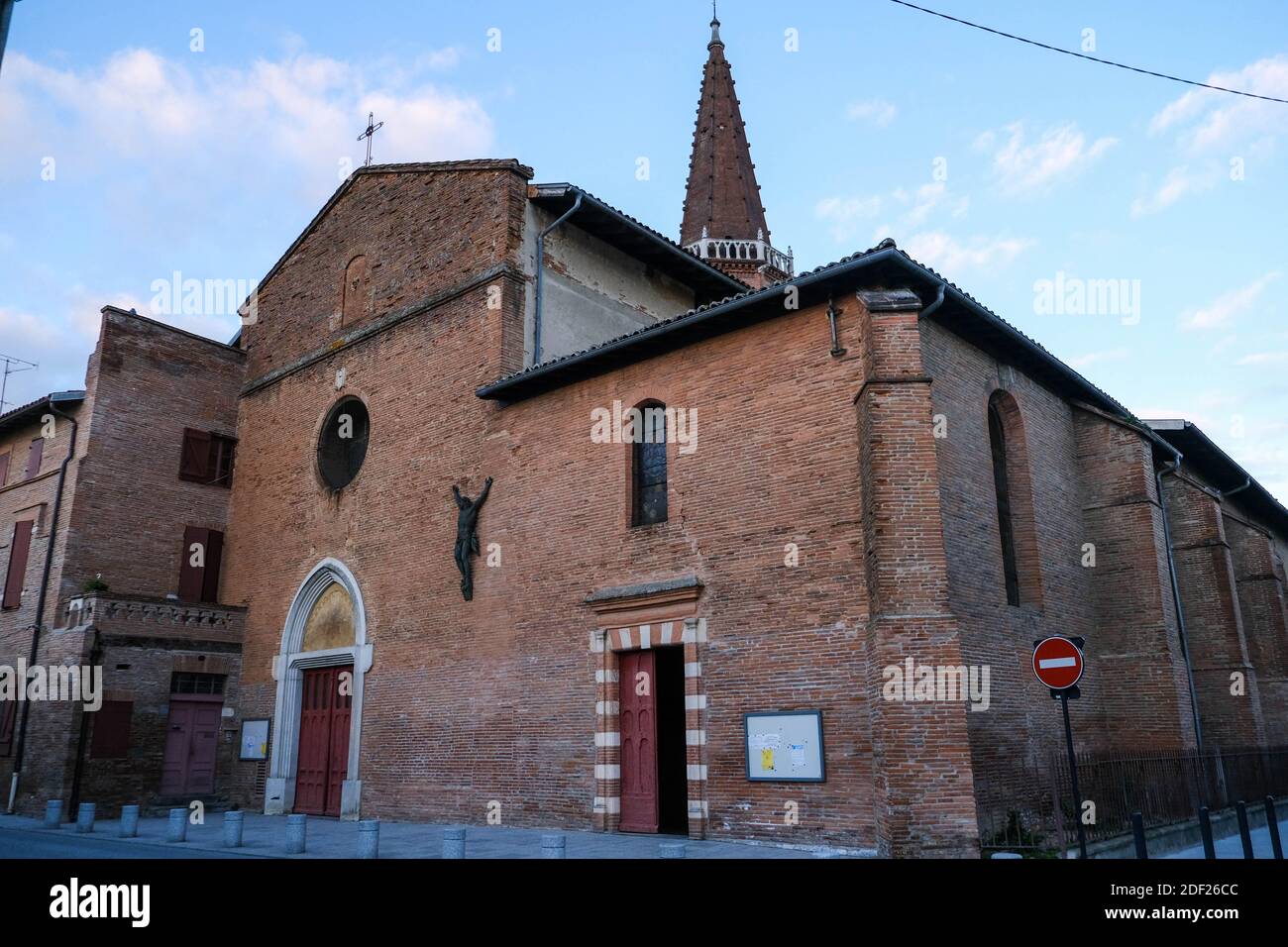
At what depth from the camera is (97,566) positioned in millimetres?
20109

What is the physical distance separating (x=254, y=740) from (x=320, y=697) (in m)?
2.07

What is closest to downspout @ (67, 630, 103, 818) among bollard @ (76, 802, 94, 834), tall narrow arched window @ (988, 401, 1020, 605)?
bollard @ (76, 802, 94, 834)

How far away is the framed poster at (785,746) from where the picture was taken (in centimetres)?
1143

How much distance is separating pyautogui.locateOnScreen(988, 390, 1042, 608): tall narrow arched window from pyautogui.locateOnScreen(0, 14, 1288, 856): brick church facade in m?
0.05

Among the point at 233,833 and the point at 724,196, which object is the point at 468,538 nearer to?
the point at 233,833

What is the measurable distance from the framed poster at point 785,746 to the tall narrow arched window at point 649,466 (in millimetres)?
3525

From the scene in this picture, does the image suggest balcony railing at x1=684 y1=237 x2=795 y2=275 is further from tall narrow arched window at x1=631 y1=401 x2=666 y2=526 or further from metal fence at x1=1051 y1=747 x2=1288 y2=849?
metal fence at x1=1051 y1=747 x2=1288 y2=849

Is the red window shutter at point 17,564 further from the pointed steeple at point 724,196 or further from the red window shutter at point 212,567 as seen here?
the pointed steeple at point 724,196

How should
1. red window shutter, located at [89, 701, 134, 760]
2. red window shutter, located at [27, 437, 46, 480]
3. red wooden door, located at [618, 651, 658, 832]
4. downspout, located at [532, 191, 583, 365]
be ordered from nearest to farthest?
red wooden door, located at [618, 651, 658, 832], downspout, located at [532, 191, 583, 365], red window shutter, located at [89, 701, 134, 760], red window shutter, located at [27, 437, 46, 480]

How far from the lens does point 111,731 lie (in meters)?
18.8

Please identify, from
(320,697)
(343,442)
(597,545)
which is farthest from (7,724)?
(597,545)

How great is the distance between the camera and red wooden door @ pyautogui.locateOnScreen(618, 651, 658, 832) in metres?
13.3
